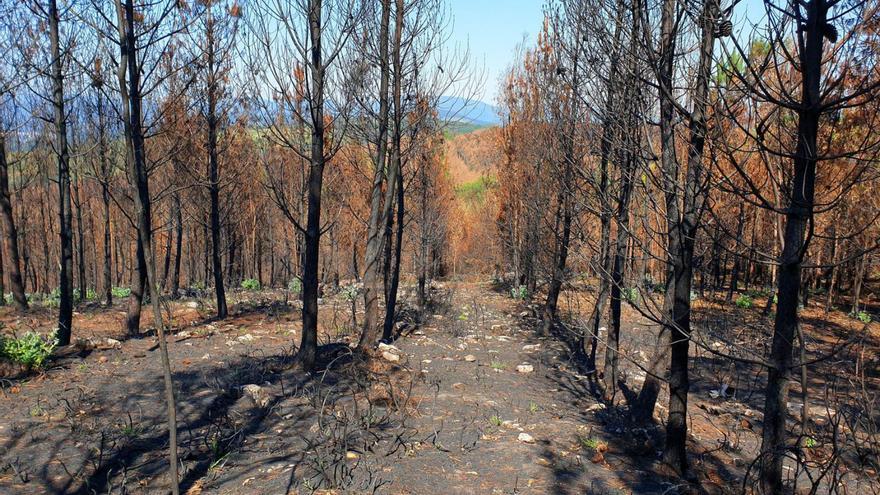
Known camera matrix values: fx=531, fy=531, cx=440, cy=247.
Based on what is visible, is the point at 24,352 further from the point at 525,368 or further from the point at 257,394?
the point at 525,368

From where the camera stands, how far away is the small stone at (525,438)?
558cm

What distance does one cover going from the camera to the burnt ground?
4.52m

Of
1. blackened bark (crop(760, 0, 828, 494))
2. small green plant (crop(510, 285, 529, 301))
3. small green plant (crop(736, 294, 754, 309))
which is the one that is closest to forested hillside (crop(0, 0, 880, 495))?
blackened bark (crop(760, 0, 828, 494))

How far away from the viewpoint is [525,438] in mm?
5621

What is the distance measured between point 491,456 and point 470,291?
51.4 feet

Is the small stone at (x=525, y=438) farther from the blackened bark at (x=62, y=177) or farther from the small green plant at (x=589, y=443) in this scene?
the blackened bark at (x=62, y=177)

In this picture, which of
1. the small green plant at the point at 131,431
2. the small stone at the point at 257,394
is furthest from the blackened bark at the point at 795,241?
the small green plant at the point at 131,431

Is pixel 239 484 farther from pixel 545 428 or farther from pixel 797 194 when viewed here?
pixel 797 194

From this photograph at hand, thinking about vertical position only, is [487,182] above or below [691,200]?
above

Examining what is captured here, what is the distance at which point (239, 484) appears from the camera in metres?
4.41

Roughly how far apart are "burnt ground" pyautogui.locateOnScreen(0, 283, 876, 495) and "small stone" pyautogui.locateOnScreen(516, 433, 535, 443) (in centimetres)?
2

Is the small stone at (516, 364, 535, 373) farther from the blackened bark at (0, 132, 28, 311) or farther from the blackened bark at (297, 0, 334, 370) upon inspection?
the blackened bark at (0, 132, 28, 311)

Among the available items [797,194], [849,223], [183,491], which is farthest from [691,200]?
[849,223]

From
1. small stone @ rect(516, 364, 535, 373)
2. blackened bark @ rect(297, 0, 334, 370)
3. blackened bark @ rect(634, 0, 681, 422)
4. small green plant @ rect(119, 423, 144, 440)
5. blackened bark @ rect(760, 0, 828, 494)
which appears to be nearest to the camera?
blackened bark @ rect(760, 0, 828, 494)
